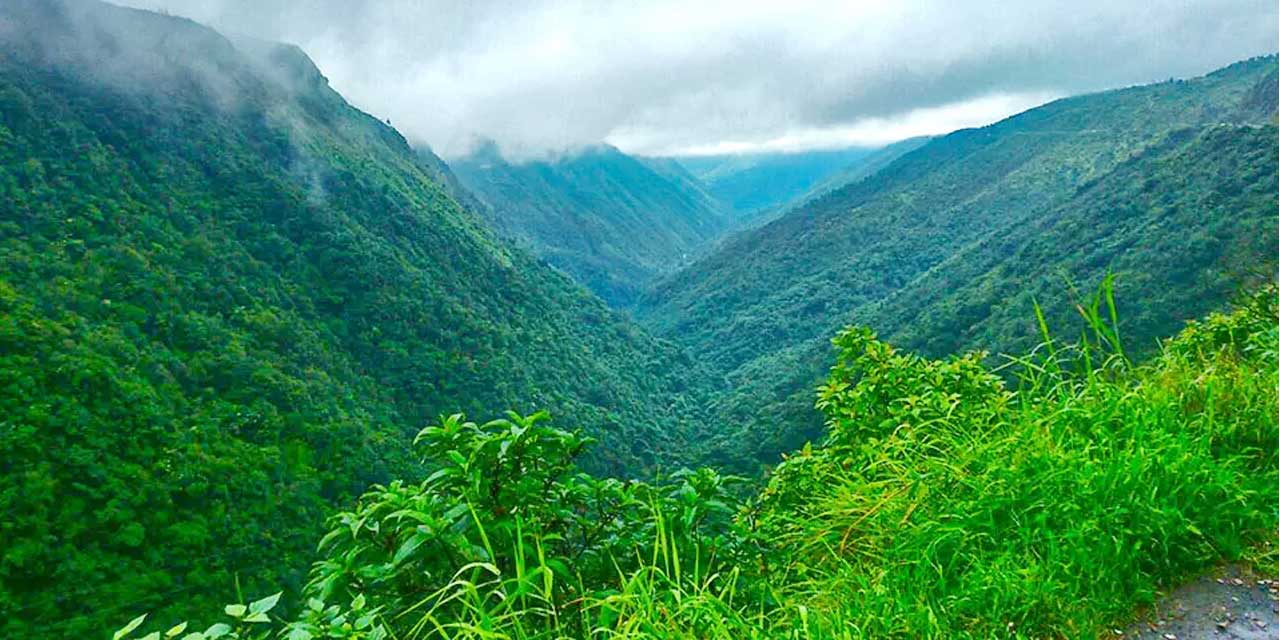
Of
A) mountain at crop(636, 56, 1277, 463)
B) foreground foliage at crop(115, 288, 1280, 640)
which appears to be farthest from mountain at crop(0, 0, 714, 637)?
foreground foliage at crop(115, 288, 1280, 640)

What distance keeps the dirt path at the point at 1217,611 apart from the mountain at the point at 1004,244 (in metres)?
1.06

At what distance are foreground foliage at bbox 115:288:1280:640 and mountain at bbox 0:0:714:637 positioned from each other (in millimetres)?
30038

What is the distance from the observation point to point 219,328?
54.0 metres

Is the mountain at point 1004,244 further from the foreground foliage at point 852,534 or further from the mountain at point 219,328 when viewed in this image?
the mountain at point 219,328

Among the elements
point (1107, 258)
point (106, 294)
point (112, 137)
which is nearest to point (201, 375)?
point (106, 294)

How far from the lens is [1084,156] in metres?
121

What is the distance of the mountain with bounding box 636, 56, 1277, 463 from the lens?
169 feet

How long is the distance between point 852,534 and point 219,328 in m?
61.2

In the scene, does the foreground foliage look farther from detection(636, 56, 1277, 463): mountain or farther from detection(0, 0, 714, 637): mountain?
detection(0, 0, 714, 637): mountain

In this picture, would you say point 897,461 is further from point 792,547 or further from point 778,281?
point 778,281

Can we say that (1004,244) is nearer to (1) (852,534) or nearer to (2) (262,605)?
(1) (852,534)

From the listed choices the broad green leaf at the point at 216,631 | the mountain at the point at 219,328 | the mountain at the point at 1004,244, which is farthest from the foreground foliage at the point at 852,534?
the mountain at the point at 219,328

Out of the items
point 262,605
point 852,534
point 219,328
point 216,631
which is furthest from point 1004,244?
point 216,631

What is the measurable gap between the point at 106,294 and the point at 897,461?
60825mm
